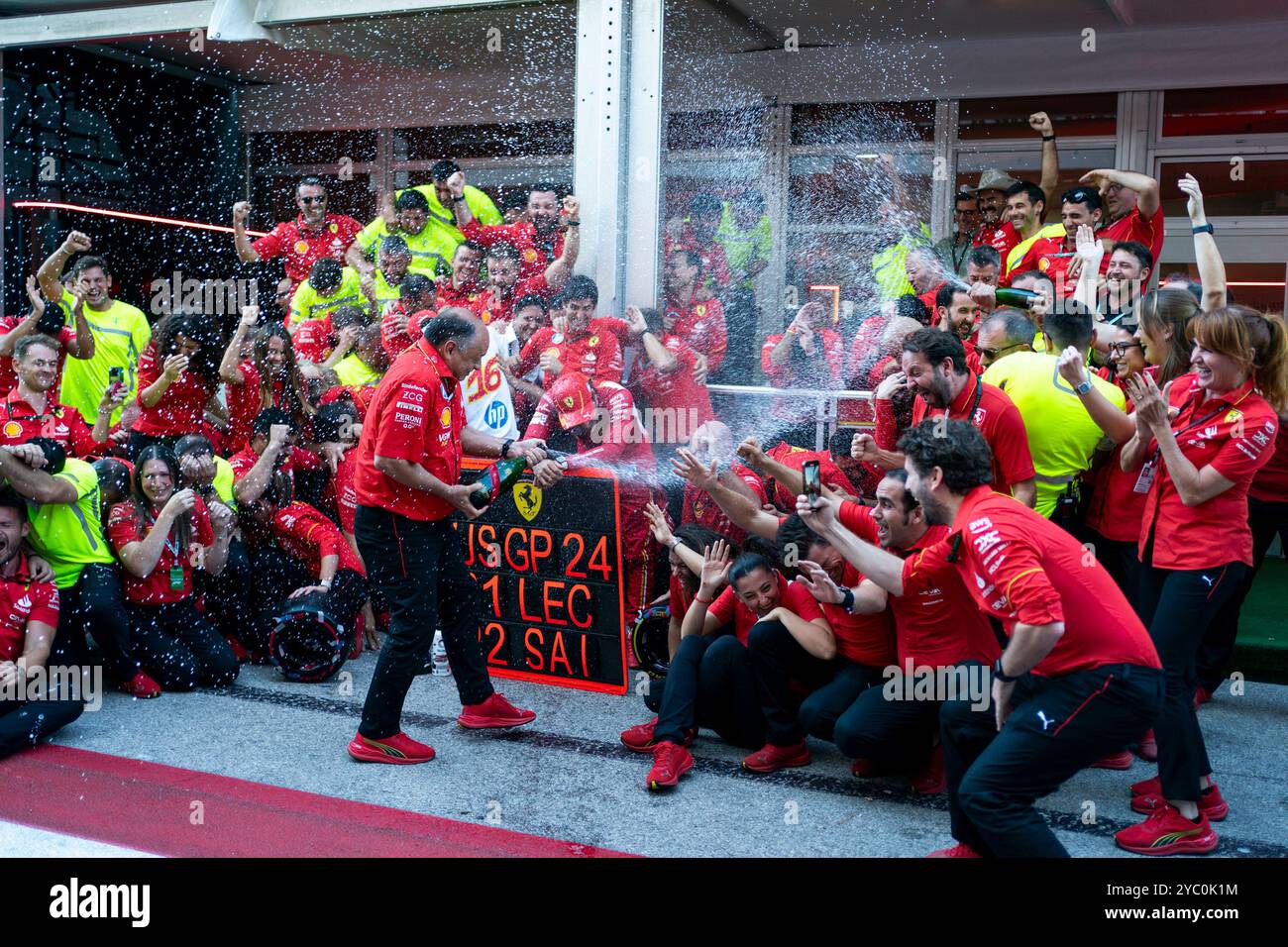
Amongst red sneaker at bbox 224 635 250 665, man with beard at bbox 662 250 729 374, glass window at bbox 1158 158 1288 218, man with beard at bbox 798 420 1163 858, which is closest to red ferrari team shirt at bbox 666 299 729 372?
man with beard at bbox 662 250 729 374

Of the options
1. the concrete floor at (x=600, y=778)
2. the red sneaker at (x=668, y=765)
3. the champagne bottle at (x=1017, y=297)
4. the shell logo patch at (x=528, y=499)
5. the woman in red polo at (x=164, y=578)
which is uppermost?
the champagne bottle at (x=1017, y=297)

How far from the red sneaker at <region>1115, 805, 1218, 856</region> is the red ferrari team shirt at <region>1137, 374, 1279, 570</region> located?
2.81ft

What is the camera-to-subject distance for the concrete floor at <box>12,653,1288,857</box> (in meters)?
4.14

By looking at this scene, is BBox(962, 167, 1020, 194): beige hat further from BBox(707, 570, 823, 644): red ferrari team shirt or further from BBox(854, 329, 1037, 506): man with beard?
BBox(707, 570, 823, 644): red ferrari team shirt

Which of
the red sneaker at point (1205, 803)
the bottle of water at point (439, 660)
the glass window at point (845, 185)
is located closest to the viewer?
the red sneaker at point (1205, 803)

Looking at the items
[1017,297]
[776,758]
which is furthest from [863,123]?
[776,758]

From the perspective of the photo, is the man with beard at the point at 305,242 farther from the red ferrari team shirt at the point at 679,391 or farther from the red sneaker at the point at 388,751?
the red sneaker at the point at 388,751

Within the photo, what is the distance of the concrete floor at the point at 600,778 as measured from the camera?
4.14m

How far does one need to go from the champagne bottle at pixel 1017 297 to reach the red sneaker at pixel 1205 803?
2.18m

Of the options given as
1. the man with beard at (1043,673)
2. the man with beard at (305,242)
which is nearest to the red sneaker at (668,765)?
the man with beard at (1043,673)

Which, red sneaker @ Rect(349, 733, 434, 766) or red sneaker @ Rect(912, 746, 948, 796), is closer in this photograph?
red sneaker @ Rect(912, 746, 948, 796)

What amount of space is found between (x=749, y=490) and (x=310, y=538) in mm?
2457
